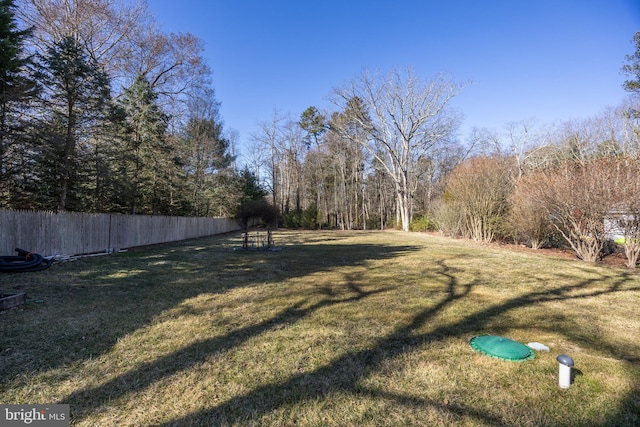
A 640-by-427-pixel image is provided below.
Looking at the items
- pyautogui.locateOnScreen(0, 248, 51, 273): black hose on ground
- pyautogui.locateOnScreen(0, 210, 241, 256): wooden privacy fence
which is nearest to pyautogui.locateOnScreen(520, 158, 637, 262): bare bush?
pyautogui.locateOnScreen(0, 248, 51, 273): black hose on ground

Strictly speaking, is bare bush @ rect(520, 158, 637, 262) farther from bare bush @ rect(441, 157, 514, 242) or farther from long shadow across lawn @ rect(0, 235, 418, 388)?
long shadow across lawn @ rect(0, 235, 418, 388)

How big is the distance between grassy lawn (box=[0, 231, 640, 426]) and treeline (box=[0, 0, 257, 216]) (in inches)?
234

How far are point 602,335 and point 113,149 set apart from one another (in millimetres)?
15132

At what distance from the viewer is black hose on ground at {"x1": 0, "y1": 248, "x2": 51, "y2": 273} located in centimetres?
624

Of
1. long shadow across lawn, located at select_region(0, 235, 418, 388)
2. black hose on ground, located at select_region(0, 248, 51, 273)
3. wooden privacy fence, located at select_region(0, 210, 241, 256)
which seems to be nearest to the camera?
long shadow across lawn, located at select_region(0, 235, 418, 388)

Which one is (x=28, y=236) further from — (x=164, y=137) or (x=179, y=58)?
(x=179, y=58)

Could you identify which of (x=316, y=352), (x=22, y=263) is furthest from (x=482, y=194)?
(x=22, y=263)

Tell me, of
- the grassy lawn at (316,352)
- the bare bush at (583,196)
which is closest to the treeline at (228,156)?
the bare bush at (583,196)

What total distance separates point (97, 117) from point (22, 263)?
700 centimetres

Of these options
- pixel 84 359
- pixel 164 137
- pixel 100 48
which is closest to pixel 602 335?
pixel 84 359

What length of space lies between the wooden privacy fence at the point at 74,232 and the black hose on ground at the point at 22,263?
125 centimetres

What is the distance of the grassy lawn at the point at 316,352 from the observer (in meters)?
2.06

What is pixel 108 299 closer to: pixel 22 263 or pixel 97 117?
pixel 22 263

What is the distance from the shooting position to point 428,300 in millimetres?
4742
